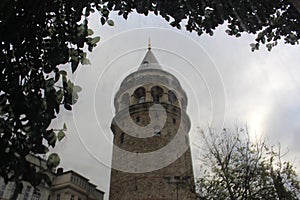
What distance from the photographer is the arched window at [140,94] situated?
27.1m

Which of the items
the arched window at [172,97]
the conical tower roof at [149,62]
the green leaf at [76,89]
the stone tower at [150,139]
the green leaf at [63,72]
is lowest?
the green leaf at [76,89]

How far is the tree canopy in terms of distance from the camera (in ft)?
10.0

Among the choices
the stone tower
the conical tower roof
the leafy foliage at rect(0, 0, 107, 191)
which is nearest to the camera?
the leafy foliage at rect(0, 0, 107, 191)

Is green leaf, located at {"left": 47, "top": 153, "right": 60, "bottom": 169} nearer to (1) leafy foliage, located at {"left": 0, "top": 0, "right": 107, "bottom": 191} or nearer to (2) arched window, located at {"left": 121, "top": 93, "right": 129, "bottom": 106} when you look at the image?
(1) leafy foliage, located at {"left": 0, "top": 0, "right": 107, "bottom": 191}

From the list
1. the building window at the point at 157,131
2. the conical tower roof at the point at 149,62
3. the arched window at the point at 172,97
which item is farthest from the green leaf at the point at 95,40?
the conical tower roof at the point at 149,62

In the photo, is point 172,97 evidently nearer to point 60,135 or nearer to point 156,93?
point 156,93

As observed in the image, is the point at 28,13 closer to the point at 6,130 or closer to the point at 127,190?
the point at 6,130

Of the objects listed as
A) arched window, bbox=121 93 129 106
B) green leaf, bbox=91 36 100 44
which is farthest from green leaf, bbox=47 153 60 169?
arched window, bbox=121 93 129 106

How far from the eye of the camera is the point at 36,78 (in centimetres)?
353

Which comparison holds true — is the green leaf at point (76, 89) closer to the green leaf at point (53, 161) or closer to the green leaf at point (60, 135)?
the green leaf at point (60, 135)

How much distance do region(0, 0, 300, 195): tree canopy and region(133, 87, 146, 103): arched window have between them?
73.5ft

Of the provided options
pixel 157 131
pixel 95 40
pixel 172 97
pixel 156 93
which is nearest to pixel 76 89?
pixel 95 40

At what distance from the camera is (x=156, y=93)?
27125 mm

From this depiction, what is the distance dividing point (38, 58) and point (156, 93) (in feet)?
77.4
